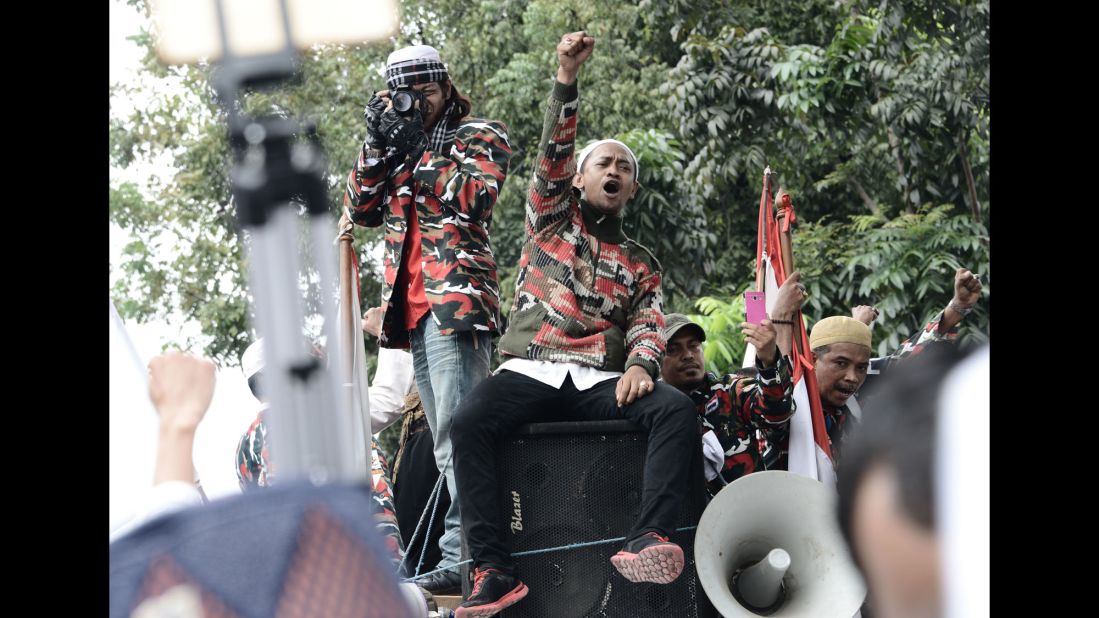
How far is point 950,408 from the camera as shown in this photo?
3.72 feet

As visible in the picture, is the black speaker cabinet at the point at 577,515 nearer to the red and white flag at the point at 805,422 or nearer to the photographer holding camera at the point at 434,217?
the photographer holding camera at the point at 434,217

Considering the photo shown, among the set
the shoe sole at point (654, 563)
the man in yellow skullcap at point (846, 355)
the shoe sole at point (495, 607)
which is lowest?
the shoe sole at point (495, 607)

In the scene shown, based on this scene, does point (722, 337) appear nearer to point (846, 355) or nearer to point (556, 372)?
point (846, 355)

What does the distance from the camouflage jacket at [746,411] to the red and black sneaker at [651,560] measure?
0.70 metres

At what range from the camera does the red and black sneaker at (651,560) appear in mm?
3393

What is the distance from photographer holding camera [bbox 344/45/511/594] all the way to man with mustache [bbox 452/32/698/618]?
0.14 m

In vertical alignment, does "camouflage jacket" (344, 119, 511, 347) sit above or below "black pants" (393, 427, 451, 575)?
above

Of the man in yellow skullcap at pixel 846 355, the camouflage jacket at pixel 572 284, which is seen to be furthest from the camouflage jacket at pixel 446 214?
the man in yellow skullcap at pixel 846 355

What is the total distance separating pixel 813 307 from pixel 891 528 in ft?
25.4

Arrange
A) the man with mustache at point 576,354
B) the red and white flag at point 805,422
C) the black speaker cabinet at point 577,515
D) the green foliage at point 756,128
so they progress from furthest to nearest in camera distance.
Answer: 1. the green foliage at point 756,128
2. the red and white flag at point 805,422
3. the black speaker cabinet at point 577,515
4. the man with mustache at point 576,354

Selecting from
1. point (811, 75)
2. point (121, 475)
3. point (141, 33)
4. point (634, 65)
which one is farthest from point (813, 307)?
point (141, 33)

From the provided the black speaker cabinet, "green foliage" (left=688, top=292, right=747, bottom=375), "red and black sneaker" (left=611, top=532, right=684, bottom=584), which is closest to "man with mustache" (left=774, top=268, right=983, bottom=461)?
the black speaker cabinet

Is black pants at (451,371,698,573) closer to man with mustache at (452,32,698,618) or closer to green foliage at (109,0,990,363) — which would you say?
man with mustache at (452,32,698,618)

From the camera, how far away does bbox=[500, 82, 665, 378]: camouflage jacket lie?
3820 mm
